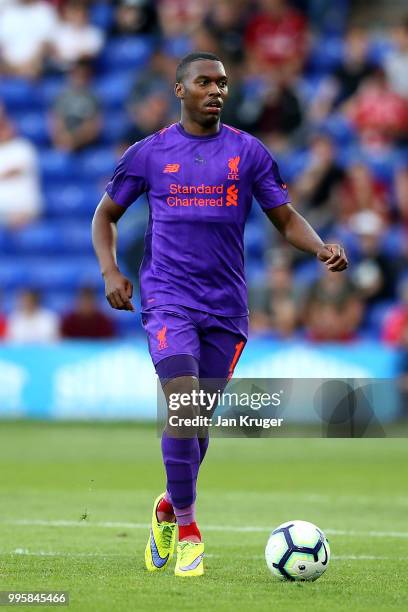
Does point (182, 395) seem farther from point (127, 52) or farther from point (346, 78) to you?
point (127, 52)

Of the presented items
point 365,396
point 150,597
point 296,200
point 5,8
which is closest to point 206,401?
point 150,597

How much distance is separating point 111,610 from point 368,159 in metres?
14.0

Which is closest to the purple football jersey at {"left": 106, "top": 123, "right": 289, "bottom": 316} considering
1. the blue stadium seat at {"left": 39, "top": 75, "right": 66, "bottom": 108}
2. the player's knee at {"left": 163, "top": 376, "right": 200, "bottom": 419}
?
the player's knee at {"left": 163, "top": 376, "right": 200, "bottom": 419}

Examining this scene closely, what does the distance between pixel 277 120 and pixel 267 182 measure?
12.4 metres

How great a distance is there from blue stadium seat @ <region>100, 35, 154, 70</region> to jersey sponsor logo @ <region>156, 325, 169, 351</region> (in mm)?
15904

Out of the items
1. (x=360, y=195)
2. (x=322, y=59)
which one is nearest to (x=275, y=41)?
(x=322, y=59)

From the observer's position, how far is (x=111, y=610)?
5.75 meters

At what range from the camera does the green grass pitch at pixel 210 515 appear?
6.36 meters

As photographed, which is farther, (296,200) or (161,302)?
(296,200)

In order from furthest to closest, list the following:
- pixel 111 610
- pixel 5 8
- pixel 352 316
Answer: pixel 5 8 < pixel 352 316 < pixel 111 610

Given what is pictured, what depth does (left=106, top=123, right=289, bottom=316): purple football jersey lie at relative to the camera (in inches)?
279

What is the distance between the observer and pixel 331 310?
55.3 ft

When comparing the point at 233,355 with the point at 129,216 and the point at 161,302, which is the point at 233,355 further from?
the point at 129,216

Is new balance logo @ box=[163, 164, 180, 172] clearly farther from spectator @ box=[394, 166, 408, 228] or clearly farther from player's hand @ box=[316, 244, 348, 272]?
spectator @ box=[394, 166, 408, 228]
